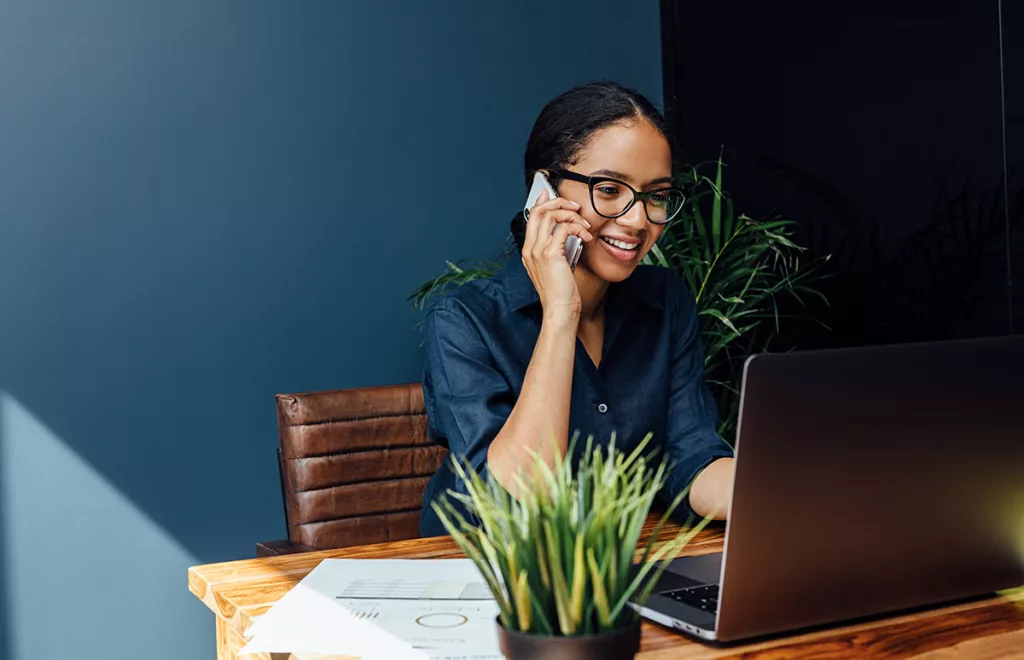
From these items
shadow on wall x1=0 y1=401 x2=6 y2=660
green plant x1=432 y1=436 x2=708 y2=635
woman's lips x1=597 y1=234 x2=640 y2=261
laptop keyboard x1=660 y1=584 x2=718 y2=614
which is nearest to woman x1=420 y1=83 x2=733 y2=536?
woman's lips x1=597 y1=234 x2=640 y2=261

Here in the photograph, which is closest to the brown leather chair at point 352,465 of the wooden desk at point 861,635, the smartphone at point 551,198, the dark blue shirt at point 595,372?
the dark blue shirt at point 595,372

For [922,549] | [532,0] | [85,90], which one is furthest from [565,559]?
[532,0]

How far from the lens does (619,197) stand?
1844 millimetres

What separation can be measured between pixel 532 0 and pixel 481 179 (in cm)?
64

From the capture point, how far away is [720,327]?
10.2 feet

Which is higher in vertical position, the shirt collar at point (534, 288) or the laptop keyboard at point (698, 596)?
the shirt collar at point (534, 288)

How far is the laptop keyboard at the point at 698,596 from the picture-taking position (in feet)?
3.44

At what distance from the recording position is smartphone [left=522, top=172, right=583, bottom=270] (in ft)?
6.07

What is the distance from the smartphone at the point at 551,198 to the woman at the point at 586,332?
1 cm

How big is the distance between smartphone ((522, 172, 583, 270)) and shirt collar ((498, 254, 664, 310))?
0.35 ft

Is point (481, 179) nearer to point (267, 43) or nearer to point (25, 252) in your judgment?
point (267, 43)

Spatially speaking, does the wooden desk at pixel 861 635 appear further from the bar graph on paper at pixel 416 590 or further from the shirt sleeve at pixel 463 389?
the shirt sleeve at pixel 463 389

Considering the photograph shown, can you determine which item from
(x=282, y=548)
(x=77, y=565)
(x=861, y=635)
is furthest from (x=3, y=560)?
(x=861, y=635)

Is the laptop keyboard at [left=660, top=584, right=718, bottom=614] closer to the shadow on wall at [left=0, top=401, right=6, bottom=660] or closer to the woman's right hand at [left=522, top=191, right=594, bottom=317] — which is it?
the woman's right hand at [left=522, top=191, right=594, bottom=317]
